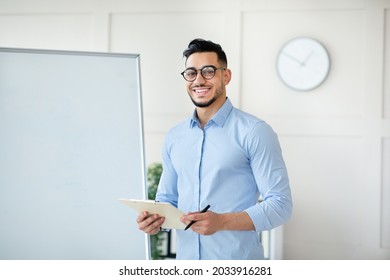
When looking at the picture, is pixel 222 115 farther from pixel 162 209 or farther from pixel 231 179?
pixel 162 209

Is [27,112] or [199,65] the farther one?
[27,112]

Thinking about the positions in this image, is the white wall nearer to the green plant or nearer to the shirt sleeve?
the green plant

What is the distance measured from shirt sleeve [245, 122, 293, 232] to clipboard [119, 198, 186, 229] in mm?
205

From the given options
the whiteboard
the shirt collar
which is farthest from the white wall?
the shirt collar

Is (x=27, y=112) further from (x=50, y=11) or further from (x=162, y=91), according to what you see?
(x=50, y=11)

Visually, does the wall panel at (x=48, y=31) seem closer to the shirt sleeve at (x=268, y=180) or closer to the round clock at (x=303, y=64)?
the round clock at (x=303, y=64)

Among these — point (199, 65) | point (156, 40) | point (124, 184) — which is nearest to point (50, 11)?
point (156, 40)

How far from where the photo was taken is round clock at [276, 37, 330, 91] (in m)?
3.24

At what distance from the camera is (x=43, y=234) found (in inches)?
76.5

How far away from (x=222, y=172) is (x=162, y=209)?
21 cm

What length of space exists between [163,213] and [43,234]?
2.58 ft

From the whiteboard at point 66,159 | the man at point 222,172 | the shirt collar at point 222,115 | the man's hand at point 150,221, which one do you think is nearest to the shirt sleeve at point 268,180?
the man at point 222,172

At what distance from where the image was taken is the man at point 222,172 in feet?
4.50


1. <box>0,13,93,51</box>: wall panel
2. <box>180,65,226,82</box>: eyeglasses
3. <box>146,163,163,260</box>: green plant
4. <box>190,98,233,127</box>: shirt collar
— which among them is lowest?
<box>146,163,163,260</box>: green plant
